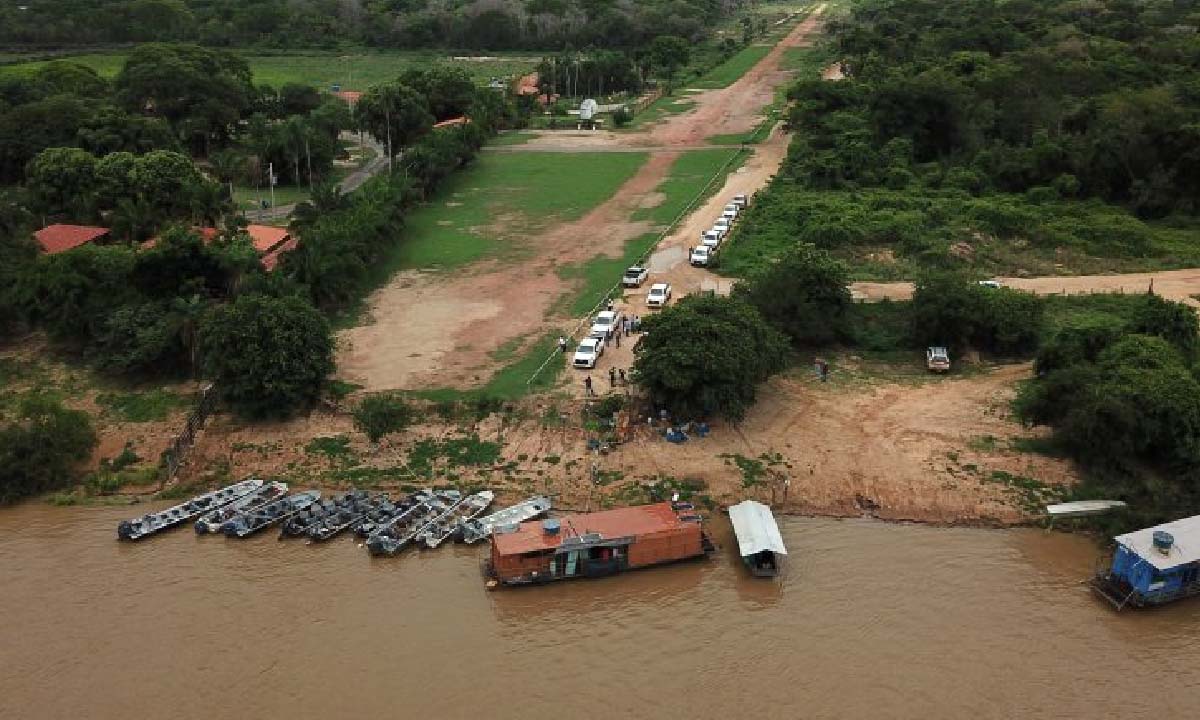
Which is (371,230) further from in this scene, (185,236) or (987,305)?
(987,305)

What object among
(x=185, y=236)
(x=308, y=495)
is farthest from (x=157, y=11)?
(x=308, y=495)

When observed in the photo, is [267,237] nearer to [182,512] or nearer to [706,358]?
[182,512]

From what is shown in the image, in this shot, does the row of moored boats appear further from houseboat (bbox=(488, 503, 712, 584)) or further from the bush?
the bush

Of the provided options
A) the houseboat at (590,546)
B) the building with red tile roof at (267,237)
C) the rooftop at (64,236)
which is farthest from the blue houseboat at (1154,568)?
the rooftop at (64,236)

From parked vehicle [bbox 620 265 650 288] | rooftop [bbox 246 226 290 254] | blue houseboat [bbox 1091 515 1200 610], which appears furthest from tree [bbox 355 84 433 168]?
blue houseboat [bbox 1091 515 1200 610]

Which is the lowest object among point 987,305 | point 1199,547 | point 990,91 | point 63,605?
point 63,605

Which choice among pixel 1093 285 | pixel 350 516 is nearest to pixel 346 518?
pixel 350 516
